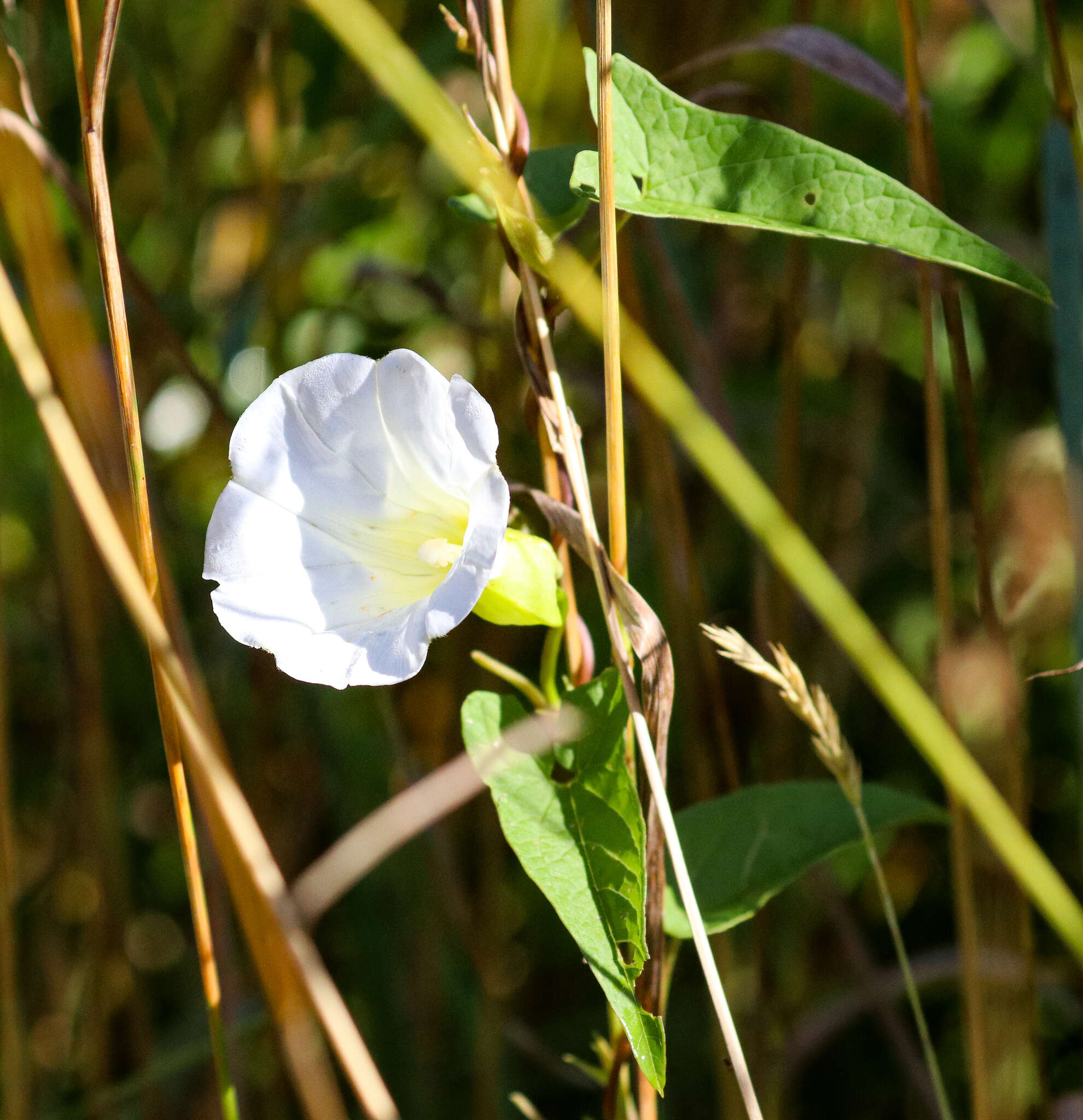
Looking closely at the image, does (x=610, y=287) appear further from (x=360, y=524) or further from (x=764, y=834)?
(x=764, y=834)

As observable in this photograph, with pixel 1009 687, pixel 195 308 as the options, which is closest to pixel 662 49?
pixel 195 308

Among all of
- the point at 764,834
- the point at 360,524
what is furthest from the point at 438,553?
the point at 764,834

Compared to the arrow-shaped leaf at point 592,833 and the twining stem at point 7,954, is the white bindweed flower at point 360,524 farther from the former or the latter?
the twining stem at point 7,954

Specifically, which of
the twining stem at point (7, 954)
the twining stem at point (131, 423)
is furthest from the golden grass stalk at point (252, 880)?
the twining stem at point (7, 954)

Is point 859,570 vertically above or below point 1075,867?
above

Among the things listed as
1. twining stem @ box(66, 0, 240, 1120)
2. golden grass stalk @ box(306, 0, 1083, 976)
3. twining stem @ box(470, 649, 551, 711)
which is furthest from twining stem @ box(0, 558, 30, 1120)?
golden grass stalk @ box(306, 0, 1083, 976)

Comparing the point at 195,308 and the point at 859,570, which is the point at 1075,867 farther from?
the point at 195,308

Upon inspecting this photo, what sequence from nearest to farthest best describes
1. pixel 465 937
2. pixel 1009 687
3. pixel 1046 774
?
pixel 1009 687, pixel 465 937, pixel 1046 774
